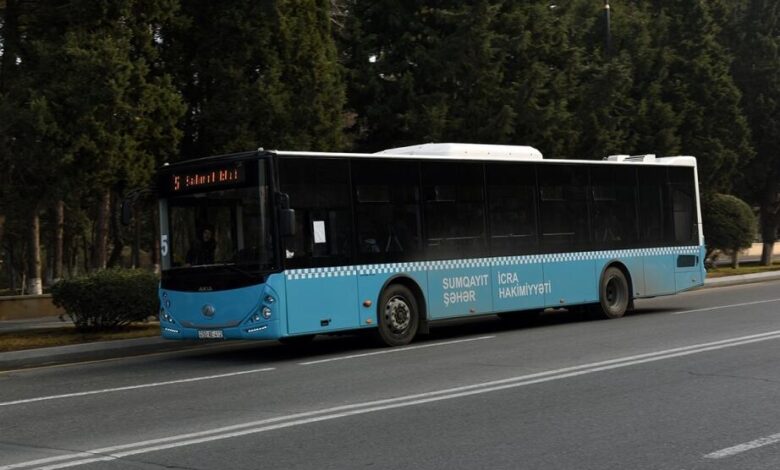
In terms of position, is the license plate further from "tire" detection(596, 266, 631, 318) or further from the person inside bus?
"tire" detection(596, 266, 631, 318)

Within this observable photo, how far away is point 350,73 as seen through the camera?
2711 cm

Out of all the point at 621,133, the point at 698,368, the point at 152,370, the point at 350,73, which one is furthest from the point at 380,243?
the point at 621,133

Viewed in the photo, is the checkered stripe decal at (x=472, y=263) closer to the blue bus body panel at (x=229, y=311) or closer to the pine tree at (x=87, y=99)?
the blue bus body panel at (x=229, y=311)

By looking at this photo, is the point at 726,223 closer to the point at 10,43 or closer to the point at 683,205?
the point at 683,205

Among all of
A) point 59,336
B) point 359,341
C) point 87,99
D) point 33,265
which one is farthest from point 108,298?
point 33,265

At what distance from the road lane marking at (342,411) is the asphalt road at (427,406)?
0.08 feet

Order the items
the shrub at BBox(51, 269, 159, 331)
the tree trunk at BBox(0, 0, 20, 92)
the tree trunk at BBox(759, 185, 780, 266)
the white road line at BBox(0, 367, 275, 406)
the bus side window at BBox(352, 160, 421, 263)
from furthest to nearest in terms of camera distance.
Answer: the tree trunk at BBox(759, 185, 780, 266), the tree trunk at BBox(0, 0, 20, 92), the shrub at BBox(51, 269, 159, 331), the bus side window at BBox(352, 160, 421, 263), the white road line at BBox(0, 367, 275, 406)

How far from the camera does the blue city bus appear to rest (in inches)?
563

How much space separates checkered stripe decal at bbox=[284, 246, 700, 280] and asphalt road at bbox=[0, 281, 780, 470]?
3.99ft

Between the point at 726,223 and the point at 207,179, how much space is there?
25944 millimetres

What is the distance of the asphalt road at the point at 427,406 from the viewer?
7.28 m

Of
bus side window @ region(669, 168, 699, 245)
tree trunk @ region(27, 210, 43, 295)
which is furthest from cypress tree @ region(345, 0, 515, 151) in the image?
tree trunk @ region(27, 210, 43, 295)

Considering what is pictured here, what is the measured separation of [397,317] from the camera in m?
15.8

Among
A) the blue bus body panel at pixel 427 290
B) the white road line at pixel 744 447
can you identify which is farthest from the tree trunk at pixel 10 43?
the white road line at pixel 744 447
